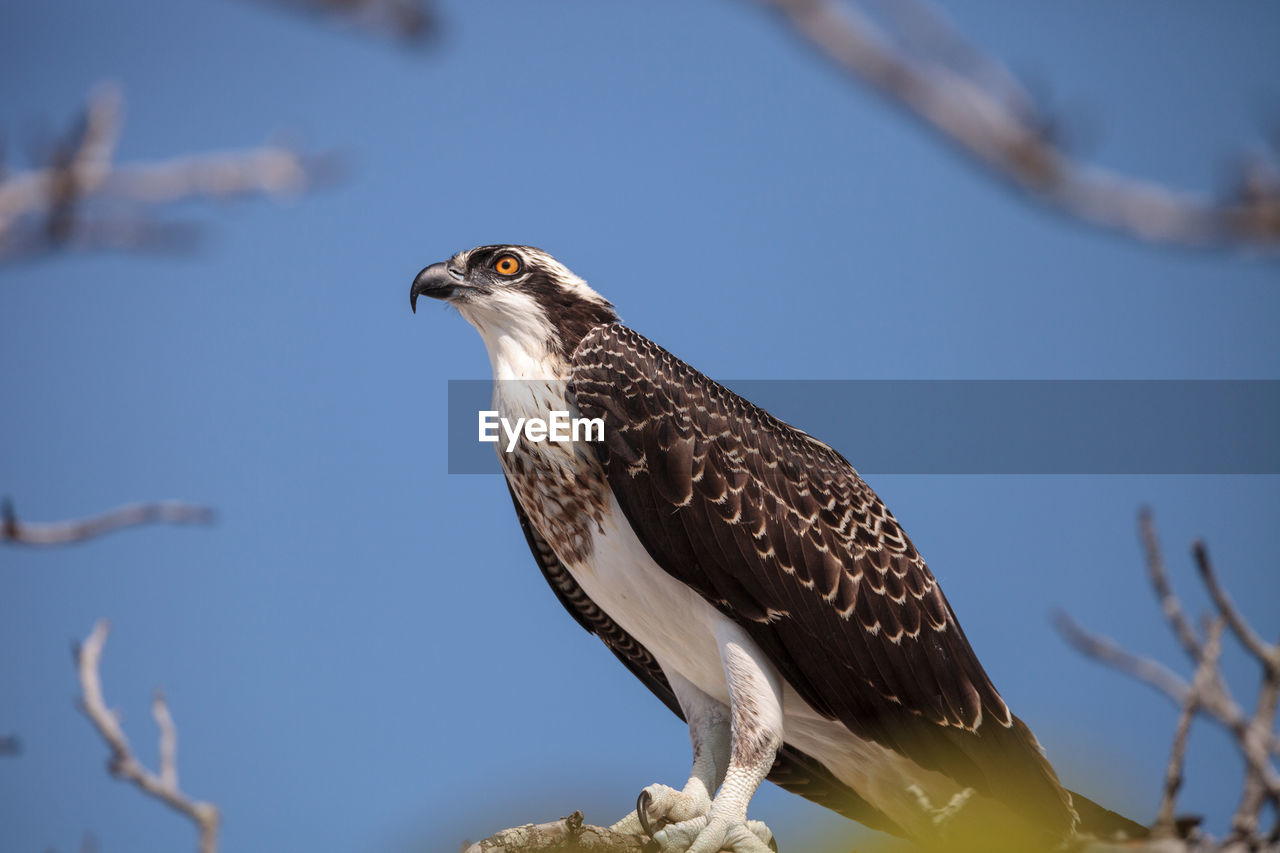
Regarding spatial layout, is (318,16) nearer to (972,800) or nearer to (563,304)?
(563,304)

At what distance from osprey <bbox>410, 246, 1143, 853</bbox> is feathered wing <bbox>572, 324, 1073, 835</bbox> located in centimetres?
1

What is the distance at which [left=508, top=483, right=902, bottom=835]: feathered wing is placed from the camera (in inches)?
291

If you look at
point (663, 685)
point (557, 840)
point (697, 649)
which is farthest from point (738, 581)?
point (557, 840)

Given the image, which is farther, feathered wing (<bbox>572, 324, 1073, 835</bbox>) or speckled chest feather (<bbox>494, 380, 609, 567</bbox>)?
speckled chest feather (<bbox>494, 380, 609, 567</bbox>)

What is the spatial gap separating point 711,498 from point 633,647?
155 centimetres

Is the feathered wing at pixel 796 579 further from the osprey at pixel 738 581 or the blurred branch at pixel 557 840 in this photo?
the blurred branch at pixel 557 840

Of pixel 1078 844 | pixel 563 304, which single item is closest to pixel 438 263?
pixel 563 304

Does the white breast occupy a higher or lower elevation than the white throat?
lower

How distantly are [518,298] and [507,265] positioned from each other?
0.93ft

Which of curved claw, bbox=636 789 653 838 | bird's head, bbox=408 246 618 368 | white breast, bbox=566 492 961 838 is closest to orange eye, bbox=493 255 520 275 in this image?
bird's head, bbox=408 246 618 368

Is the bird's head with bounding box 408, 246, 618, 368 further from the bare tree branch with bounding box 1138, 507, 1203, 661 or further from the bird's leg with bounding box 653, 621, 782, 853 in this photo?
the bare tree branch with bounding box 1138, 507, 1203, 661

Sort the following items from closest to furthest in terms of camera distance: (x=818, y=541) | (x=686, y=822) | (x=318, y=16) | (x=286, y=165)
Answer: (x=318, y=16) < (x=286, y=165) < (x=686, y=822) < (x=818, y=541)

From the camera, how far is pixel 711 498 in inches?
256

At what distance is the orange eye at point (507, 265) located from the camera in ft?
23.4
